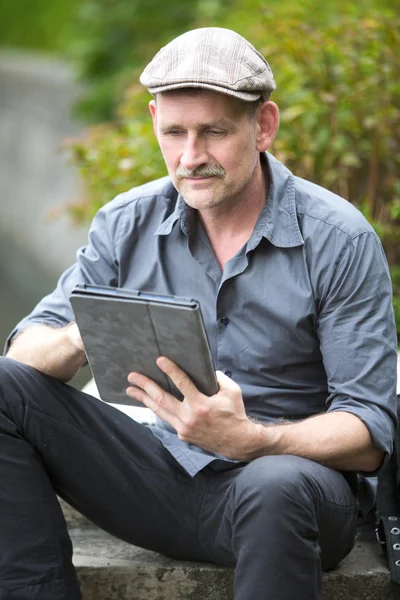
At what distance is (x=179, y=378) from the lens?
261 cm

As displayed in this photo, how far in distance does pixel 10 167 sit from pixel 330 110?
901 centimetres

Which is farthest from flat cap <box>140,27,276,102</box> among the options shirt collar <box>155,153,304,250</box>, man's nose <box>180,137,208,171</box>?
shirt collar <box>155,153,304,250</box>

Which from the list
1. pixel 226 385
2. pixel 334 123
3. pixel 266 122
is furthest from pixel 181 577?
pixel 334 123

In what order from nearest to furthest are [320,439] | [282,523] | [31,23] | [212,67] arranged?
1. [282,523]
2. [320,439]
3. [212,67]
4. [31,23]

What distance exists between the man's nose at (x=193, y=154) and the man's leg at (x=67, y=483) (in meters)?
0.69

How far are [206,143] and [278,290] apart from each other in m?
0.44

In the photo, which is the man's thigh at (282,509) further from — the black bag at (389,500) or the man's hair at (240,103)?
the man's hair at (240,103)

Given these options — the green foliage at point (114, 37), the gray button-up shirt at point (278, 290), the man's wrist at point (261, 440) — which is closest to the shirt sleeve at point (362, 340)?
the gray button-up shirt at point (278, 290)

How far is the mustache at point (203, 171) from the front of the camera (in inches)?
113

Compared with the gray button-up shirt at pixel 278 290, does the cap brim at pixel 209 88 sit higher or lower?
higher

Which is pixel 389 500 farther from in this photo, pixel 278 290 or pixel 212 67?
pixel 212 67

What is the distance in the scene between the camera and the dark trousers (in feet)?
8.49

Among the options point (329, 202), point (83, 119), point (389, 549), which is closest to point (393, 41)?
point (329, 202)

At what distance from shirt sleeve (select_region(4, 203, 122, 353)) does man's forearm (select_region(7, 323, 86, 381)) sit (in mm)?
149
